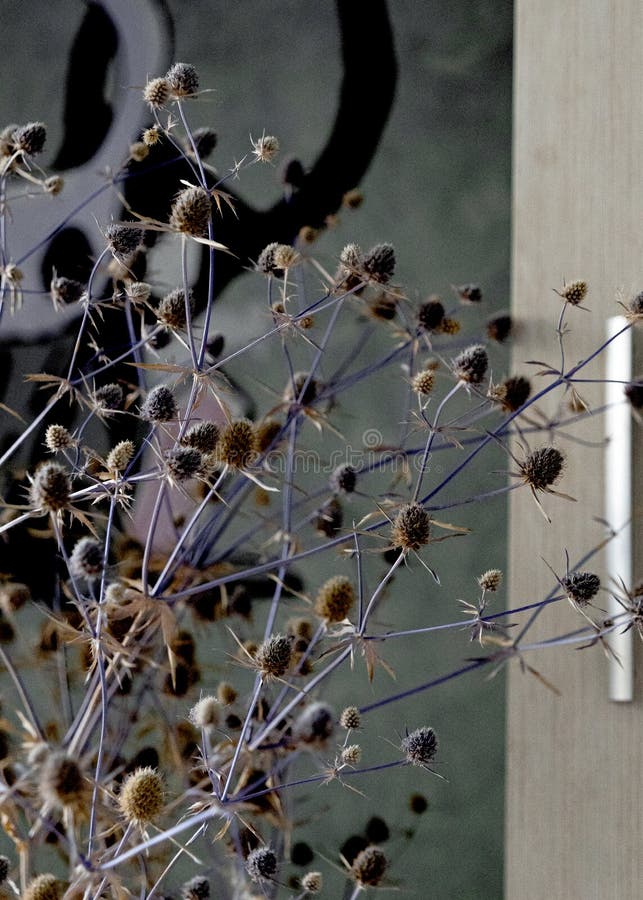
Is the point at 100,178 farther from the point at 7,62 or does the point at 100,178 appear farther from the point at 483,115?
the point at 483,115

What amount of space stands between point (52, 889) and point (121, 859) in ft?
0.38

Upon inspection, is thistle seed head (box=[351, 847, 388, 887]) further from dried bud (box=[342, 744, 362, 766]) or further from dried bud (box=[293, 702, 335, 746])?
dried bud (box=[293, 702, 335, 746])

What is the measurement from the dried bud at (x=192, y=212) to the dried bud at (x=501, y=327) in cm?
59

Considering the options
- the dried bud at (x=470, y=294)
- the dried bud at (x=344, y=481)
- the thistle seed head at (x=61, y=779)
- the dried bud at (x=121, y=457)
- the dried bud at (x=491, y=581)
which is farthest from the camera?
the dried bud at (x=470, y=294)

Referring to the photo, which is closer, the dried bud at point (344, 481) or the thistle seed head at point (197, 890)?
the thistle seed head at point (197, 890)

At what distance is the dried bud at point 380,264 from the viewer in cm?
75

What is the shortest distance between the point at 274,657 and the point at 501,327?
659 millimetres

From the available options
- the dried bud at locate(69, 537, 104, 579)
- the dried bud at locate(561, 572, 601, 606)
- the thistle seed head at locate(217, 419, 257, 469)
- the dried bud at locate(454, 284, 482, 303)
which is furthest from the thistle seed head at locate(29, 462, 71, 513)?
the dried bud at locate(454, 284, 482, 303)

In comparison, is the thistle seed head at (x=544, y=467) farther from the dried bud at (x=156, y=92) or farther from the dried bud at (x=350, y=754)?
the dried bud at (x=156, y=92)

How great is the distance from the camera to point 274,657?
0.69m

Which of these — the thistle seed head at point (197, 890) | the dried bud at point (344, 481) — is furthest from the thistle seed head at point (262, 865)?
the dried bud at point (344, 481)

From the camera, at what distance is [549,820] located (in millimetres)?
1098

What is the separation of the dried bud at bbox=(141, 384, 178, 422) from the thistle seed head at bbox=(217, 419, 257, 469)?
6 cm

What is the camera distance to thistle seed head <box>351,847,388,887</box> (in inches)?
30.9
